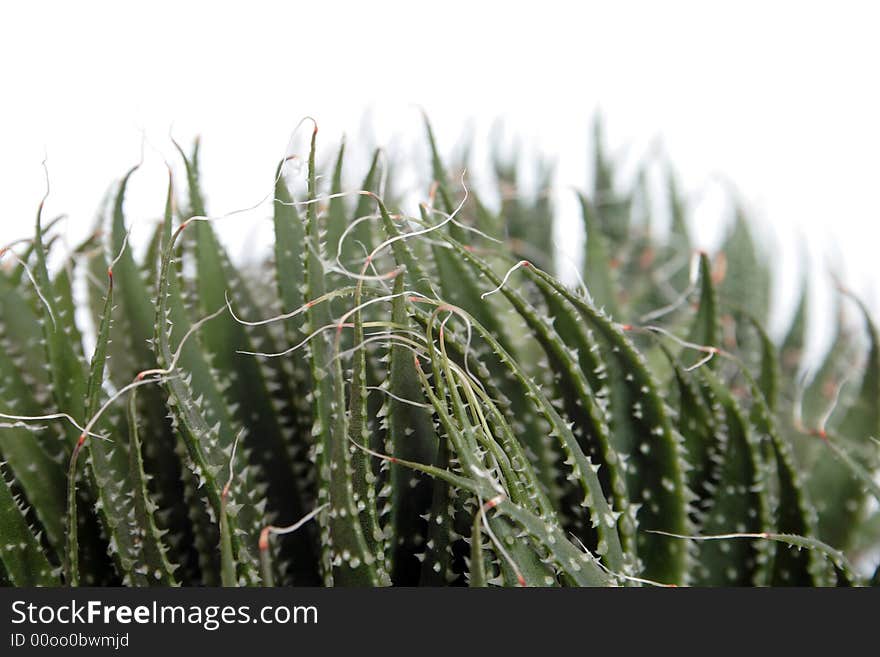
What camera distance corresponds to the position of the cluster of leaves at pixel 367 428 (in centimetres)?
18

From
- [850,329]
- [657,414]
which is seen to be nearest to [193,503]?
[657,414]

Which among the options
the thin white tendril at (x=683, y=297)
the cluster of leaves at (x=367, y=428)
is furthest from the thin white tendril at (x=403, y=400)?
the thin white tendril at (x=683, y=297)

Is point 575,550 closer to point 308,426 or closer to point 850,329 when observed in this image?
point 308,426

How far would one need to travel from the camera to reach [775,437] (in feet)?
0.73

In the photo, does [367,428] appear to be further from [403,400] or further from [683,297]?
[683,297]

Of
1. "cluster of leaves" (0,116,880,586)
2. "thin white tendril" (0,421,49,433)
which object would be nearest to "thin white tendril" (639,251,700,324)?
"cluster of leaves" (0,116,880,586)

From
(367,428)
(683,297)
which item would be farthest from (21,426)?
(683,297)

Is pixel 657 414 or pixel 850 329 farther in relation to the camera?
pixel 850 329

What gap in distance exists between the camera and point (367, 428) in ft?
0.61

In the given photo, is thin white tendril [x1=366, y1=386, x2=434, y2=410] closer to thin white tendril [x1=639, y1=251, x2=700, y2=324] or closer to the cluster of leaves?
the cluster of leaves

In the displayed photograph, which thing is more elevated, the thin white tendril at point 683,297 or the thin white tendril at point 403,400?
the thin white tendril at point 683,297

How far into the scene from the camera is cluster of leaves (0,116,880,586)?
18 cm

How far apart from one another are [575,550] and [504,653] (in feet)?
0.11

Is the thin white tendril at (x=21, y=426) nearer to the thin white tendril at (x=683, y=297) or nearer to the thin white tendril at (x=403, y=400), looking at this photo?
the thin white tendril at (x=403, y=400)
